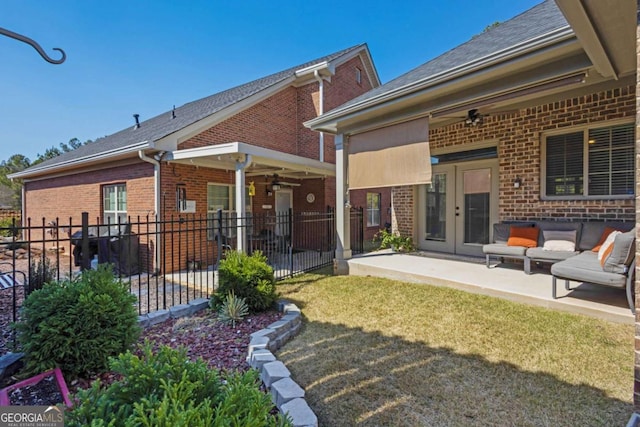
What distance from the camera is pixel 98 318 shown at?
269cm

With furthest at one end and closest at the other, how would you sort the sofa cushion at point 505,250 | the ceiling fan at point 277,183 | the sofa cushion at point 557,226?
the ceiling fan at point 277,183 → the sofa cushion at point 505,250 → the sofa cushion at point 557,226

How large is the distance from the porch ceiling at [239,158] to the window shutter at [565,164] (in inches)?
208

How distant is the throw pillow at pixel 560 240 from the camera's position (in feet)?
17.4

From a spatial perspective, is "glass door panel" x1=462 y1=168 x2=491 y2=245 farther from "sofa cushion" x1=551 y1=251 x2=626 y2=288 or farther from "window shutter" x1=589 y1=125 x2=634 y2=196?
"sofa cushion" x1=551 y1=251 x2=626 y2=288

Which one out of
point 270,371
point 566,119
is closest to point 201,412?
point 270,371

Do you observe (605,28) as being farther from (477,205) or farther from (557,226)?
(477,205)

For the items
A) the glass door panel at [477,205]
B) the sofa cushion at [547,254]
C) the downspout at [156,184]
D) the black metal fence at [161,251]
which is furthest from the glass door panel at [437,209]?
the downspout at [156,184]

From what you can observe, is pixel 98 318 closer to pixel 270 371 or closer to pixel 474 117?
pixel 270 371

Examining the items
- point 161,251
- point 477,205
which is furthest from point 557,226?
point 161,251

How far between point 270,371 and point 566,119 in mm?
6507

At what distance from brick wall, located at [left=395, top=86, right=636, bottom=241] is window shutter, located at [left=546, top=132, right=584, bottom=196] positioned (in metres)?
0.17

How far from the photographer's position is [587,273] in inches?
153

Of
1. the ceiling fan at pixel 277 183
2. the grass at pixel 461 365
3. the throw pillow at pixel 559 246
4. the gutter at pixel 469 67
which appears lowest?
the grass at pixel 461 365

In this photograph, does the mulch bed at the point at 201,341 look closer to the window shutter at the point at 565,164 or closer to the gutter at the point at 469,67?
the gutter at the point at 469,67
